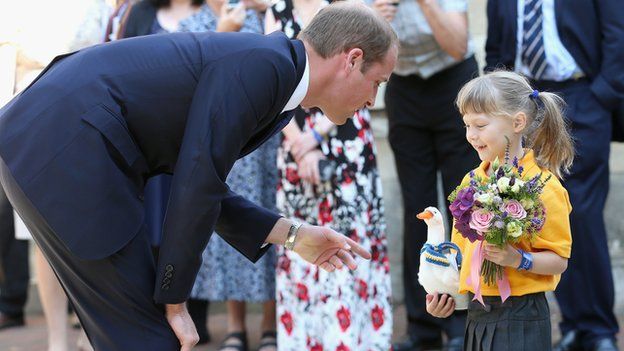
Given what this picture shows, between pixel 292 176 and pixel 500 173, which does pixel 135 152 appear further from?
pixel 292 176

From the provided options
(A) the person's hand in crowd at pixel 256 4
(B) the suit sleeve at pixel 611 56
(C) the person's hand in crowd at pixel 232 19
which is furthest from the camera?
(A) the person's hand in crowd at pixel 256 4

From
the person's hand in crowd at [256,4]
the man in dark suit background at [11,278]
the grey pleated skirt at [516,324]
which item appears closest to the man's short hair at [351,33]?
the grey pleated skirt at [516,324]

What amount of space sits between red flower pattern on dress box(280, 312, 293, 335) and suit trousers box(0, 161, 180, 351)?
2.41 meters

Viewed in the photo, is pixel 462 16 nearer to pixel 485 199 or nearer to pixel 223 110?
pixel 485 199

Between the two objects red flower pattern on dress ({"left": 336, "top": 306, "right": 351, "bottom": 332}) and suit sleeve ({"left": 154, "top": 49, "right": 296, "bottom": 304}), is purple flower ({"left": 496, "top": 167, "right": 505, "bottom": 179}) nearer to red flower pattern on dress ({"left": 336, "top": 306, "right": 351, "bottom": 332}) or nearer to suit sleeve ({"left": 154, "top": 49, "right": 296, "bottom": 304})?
suit sleeve ({"left": 154, "top": 49, "right": 296, "bottom": 304})

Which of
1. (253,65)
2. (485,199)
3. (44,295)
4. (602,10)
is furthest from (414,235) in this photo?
(253,65)

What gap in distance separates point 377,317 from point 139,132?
269cm

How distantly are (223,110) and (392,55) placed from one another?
0.73m

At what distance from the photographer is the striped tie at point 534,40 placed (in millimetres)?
→ 5773

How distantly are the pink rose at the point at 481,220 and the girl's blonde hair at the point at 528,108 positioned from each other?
50 cm

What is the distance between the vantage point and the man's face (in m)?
3.66

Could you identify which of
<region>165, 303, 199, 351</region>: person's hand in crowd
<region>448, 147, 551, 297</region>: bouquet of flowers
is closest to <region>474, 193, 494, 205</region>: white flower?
<region>448, 147, 551, 297</region>: bouquet of flowers

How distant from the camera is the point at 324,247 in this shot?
402 cm

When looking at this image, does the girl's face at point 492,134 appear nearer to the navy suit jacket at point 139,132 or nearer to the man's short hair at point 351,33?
the man's short hair at point 351,33
